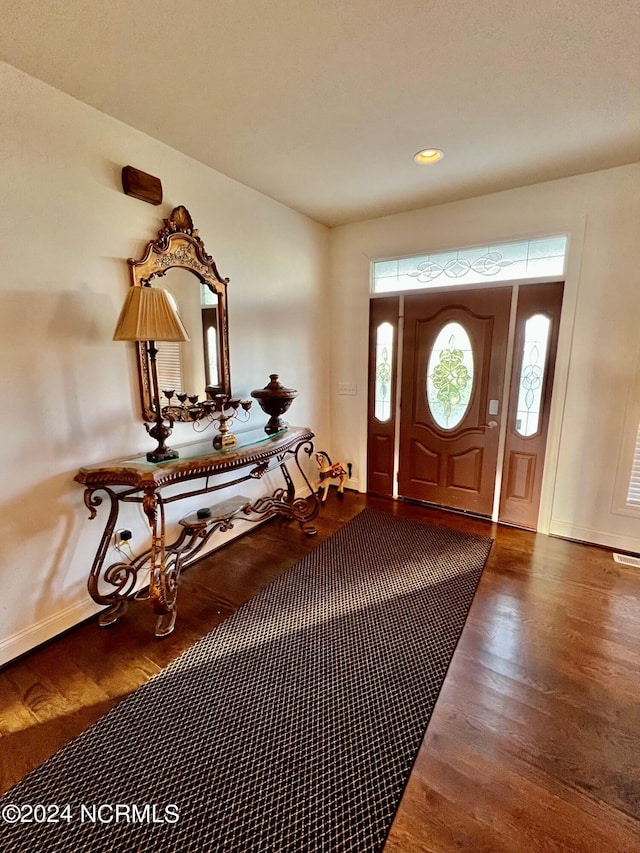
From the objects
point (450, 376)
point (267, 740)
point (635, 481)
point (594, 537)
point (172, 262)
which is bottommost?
point (267, 740)

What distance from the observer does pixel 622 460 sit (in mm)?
2758

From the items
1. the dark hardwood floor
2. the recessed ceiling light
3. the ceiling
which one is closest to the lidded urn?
the dark hardwood floor

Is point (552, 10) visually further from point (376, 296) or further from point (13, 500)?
point (13, 500)

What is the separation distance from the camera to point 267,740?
1455 millimetres

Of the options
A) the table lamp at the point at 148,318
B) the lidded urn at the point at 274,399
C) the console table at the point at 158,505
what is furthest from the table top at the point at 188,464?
the table lamp at the point at 148,318

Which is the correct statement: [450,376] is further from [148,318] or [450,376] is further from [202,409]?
[148,318]

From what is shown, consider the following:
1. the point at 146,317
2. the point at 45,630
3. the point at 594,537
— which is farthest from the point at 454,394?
the point at 45,630

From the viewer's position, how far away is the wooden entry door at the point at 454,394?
3.15 metres

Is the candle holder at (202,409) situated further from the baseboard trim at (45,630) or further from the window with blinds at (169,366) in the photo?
the baseboard trim at (45,630)

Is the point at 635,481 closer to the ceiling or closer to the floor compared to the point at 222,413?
closer to the floor

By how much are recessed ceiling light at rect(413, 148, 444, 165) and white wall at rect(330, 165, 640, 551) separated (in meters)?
0.83

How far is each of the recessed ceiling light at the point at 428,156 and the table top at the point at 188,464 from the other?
1.99 meters

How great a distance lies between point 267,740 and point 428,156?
3.16m

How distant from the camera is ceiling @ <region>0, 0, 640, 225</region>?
1373mm
